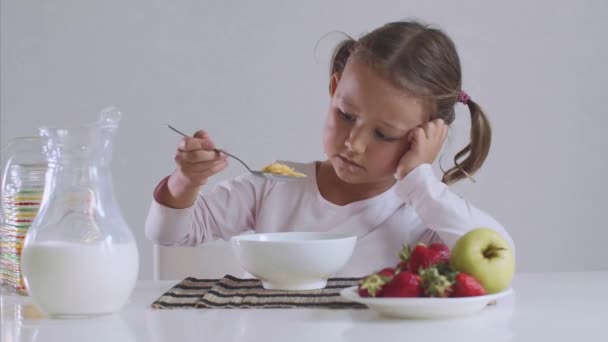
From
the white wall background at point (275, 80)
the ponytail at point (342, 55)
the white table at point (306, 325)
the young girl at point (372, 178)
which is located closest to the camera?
the white table at point (306, 325)

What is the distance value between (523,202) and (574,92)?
0.44 metres

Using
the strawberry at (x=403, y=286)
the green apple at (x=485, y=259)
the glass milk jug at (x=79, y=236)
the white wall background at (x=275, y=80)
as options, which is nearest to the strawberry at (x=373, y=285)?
the strawberry at (x=403, y=286)

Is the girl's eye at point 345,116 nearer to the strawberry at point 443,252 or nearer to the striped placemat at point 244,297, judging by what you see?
the striped placemat at point 244,297

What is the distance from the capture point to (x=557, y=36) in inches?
118

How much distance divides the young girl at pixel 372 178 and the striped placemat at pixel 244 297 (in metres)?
0.21

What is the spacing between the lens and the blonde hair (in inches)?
60.1

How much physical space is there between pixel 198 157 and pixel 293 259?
25 cm

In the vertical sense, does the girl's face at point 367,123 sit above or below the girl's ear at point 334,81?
below

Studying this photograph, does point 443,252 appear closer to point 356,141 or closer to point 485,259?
point 485,259

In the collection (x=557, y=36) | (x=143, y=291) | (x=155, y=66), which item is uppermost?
(x=557, y=36)

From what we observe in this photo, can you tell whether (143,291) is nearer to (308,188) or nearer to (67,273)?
(67,273)

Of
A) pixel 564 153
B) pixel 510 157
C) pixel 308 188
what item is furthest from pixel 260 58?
pixel 308 188

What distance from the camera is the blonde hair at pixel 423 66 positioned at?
1527 mm

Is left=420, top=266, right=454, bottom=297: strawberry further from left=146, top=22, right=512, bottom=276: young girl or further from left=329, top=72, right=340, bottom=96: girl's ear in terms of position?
left=329, top=72, right=340, bottom=96: girl's ear
